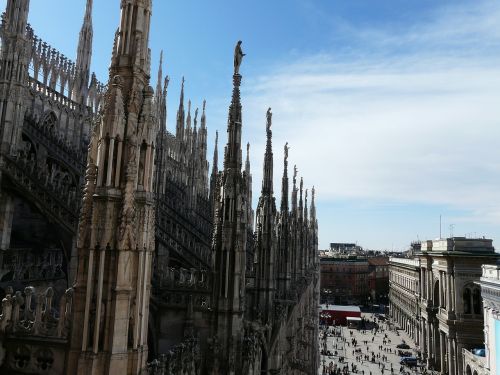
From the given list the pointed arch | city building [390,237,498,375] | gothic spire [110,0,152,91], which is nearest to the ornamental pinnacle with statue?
gothic spire [110,0,152,91]

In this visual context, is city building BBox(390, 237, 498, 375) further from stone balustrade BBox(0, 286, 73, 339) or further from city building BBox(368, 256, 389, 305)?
city building BBox(368, 256, 389, 305)

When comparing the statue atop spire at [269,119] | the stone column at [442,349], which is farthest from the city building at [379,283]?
the statue atop spire at [269,119]

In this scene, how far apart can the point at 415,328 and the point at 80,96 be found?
201ft

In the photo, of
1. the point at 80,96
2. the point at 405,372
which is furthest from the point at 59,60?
the point at 405,372

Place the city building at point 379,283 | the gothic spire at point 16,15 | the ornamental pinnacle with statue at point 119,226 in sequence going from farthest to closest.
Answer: the city building at point 379,283 → the gothic spire at point 16,15 → the ornamental pinnacle with statue at point 119,226

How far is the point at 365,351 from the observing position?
5919 centimetres

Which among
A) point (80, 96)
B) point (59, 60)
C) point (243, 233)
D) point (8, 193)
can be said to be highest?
point (59, 60)

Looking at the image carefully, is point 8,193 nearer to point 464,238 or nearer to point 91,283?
point 91,283

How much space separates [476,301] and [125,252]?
157 feet

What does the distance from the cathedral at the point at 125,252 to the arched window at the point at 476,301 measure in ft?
80.0

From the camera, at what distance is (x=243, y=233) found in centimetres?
1199

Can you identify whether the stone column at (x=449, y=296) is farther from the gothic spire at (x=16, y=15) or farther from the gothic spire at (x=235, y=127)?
the gothic spire at (x=16, y=15)

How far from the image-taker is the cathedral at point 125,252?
6.00m

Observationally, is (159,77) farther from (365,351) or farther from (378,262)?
(378,262)
